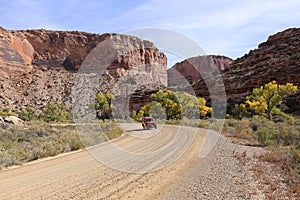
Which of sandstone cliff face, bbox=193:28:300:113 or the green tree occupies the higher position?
sandstone cliff face, bbox=193:28:300:113

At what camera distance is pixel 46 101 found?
72.1 metres

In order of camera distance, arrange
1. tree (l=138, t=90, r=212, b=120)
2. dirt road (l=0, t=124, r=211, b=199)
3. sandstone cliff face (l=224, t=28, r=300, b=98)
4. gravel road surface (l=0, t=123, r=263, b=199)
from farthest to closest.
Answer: sandstone cliff face (l=224, t=28, r=300, b=98) < tree (l=138, t=90, r=212, b=120) < dirt road (l=0, t=124, r=211, b=199) < gravel road surface (l=0, t=123, r=263, b=199)

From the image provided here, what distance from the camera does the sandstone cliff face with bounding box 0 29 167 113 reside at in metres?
73.5

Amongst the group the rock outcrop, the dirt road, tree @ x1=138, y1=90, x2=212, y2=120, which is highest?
the rock outcrop

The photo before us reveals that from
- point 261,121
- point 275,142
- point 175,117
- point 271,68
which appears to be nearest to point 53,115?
point 175,117

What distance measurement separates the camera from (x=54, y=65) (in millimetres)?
101188

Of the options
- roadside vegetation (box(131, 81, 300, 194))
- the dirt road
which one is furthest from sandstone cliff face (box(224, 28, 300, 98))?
the dirt road

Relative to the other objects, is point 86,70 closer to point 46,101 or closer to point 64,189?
point 46,101

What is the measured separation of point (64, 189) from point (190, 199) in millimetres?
3076

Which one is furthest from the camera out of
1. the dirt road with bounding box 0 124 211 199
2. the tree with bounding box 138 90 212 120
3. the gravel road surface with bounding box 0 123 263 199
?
the tree with bounding box 138 90 212 120

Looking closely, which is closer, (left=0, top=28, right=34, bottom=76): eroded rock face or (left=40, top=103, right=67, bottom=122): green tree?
(left=40, top=103, right=67, bottom=122): green tree

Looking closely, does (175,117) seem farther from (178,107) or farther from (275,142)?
(275,142)

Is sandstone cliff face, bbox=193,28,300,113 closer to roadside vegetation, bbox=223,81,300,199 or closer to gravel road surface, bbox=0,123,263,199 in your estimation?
roadside vegetation, bbox=223,81,300,199

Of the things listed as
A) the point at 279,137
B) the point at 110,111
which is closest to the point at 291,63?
the point at 110,111
